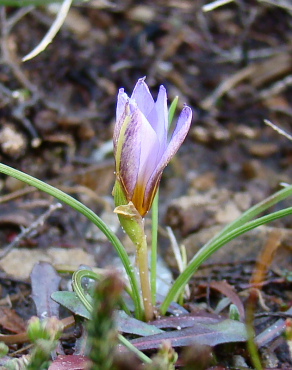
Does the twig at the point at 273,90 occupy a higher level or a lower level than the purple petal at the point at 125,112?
higher

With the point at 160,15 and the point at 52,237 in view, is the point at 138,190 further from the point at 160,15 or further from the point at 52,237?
the point at 160,15

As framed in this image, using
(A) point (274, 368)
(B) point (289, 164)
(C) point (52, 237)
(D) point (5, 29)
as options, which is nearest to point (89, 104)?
(D) point (5, 29)

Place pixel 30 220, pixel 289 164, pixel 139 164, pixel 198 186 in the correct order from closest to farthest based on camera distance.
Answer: pixel 139 164, pixel 30 220, pixel 198 186, pixel 289 164

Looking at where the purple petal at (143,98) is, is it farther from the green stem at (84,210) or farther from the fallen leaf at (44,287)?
the fallen leaf at (44,287)

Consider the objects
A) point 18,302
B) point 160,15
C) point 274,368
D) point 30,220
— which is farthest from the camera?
point 160,15

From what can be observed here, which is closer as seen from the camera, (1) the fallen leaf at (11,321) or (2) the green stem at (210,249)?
(2) the green stem at (210,249)

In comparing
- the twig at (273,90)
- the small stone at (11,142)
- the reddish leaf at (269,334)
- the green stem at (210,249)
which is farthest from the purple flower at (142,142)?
the twig at (273,90)

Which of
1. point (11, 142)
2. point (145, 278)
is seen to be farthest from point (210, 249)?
point (11, 142)

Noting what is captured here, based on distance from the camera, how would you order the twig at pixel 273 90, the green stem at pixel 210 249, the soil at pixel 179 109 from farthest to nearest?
the twig at pixel 273 90, the soil at pixel 179 109, the green stem at pixel 210 249
